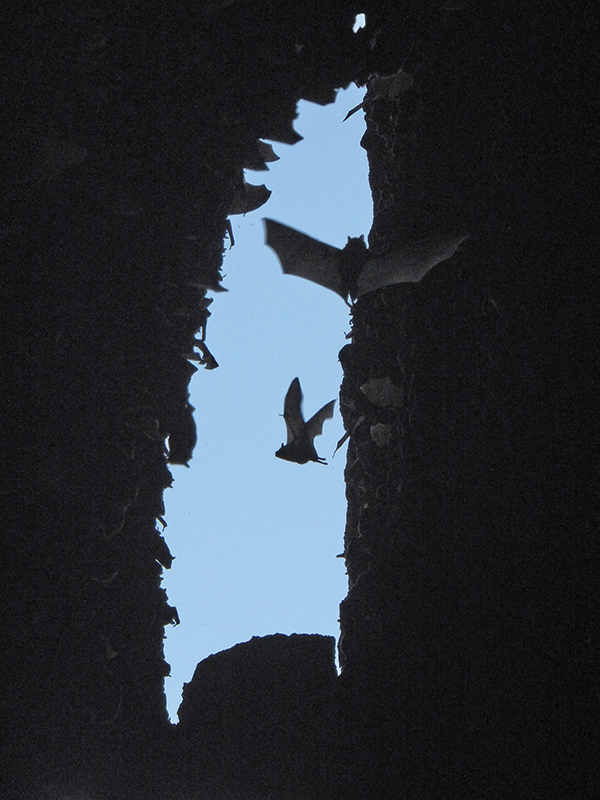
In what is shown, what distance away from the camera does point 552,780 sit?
0.92 metres

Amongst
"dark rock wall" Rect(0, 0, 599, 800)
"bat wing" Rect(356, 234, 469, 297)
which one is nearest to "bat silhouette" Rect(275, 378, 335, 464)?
"dark rock wall" Rect(0, 0, 599, 800)

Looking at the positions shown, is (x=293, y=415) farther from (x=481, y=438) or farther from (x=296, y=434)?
(x=481, y=438)

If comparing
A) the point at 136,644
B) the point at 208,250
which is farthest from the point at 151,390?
the point at 136,644

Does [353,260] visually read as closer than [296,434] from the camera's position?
Yes

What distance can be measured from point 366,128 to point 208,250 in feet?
1.28

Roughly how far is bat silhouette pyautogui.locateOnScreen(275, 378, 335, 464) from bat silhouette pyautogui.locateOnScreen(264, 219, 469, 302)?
0.23 meters

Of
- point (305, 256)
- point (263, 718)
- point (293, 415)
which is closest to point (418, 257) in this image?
point (305, 256)

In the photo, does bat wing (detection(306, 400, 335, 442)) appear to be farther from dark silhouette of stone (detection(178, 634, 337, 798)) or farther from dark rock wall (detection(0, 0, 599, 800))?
dark silhouette of stone (detection(178, 634, 337, 798))

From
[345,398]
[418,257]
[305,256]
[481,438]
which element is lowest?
[481,438]

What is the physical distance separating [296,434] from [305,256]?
0.36 meters

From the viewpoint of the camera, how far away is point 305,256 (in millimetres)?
1350

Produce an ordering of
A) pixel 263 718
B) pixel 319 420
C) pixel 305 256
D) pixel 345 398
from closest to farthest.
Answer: pixel 263 718 < pixel 345 398 < pixel 305 256 < pixel 319 420

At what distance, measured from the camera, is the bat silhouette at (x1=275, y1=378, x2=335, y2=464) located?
138cm

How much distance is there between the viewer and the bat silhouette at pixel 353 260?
3.82 feet
